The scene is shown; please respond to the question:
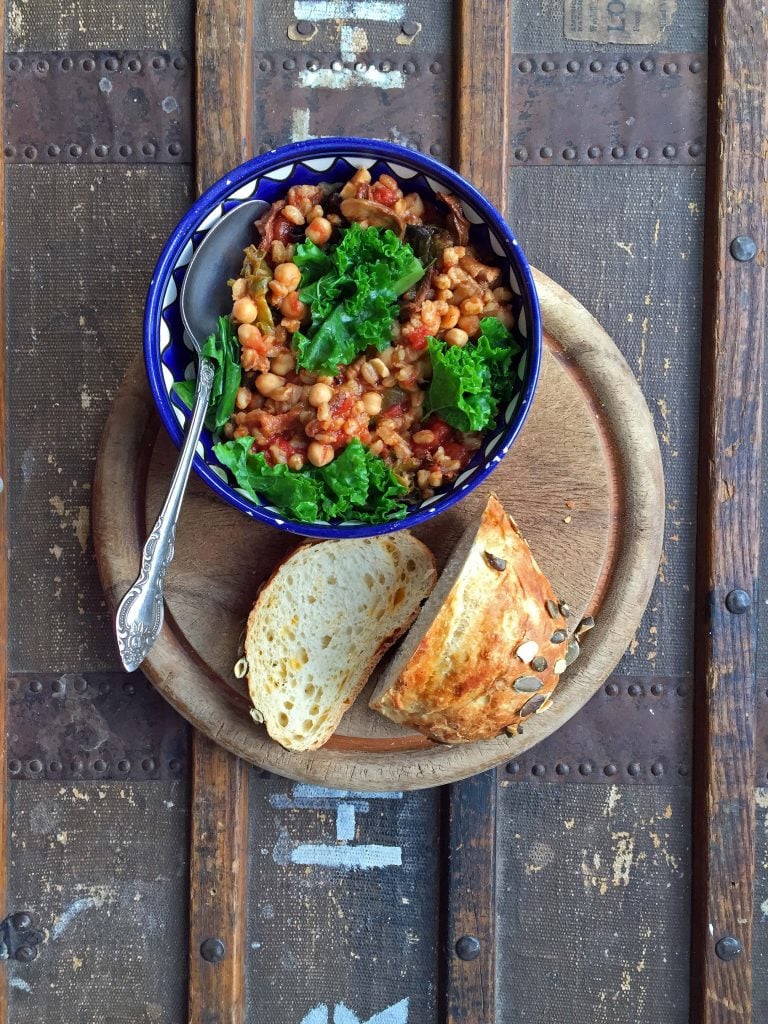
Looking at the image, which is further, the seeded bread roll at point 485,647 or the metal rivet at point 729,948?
the metal rivet at point 729,948

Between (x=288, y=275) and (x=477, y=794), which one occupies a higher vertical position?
(x=288, y=275)

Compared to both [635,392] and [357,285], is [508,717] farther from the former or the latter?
[357,285]

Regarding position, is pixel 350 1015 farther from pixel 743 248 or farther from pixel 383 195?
pixel 743 248

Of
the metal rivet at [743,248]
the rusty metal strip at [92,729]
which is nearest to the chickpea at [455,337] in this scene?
the metal rivet at [743,248]

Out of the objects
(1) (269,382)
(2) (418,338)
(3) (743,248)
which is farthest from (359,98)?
(3) (743,248)

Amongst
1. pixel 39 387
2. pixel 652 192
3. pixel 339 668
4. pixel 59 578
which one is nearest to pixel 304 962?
pixel 339 668

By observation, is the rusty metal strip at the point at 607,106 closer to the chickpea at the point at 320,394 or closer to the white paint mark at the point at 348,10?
the white paint mark at the point at 348,10
